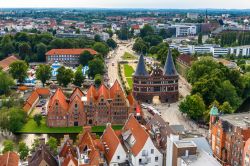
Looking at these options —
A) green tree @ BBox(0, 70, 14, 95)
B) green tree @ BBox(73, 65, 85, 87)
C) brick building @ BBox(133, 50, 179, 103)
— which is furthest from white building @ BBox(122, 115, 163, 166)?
green tree @ BBox(73, 65, 85, 87)

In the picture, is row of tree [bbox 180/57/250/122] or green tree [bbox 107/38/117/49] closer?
row of tree [bbox 180/57/250/122]

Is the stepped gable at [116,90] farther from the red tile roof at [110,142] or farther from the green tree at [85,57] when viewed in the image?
the green tree at [85,57]

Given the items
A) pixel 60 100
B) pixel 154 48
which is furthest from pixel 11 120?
pixel 154 48

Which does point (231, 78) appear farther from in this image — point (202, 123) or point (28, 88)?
point (28, 88)

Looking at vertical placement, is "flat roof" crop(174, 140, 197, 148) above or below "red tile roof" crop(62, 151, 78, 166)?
above

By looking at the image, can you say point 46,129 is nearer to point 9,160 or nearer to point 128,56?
point 9,160

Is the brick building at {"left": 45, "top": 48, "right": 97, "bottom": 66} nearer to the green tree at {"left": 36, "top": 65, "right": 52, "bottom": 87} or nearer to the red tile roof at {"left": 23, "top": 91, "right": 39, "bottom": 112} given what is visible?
the green tree at {"left": 36, "top": 65, "right": 52, "bottom": 87}

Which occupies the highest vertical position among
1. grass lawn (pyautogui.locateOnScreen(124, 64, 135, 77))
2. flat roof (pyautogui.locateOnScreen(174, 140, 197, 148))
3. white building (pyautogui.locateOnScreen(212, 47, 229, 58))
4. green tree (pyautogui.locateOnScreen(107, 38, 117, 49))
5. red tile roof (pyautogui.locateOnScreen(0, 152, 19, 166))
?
flat roof (pyautogui.locateOnScreen(174, 140, 197, 148))
